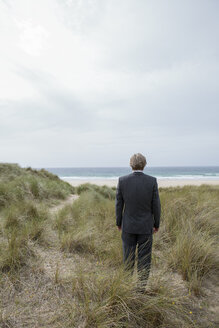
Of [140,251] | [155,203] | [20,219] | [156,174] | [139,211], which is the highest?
[155,203]

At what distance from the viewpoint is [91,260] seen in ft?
12.0

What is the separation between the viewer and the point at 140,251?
2.73 metres

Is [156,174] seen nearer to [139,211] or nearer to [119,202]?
[119,202]

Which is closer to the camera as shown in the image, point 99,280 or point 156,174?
point 99,280

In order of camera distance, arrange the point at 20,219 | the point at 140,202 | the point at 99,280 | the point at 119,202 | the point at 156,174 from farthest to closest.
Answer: the point at 156,174 → the point at 20,219 → the point at 119,202 → the point at 140,202 → the point at 99,280

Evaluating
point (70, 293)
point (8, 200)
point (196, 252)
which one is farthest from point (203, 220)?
point (8, 200)

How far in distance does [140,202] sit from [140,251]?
0.73 metres

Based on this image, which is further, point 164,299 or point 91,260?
point 91,260

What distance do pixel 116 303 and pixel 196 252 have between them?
1.82 m

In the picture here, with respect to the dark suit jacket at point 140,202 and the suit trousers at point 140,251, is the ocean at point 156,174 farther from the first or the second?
the dark suit jacket at point 140,202

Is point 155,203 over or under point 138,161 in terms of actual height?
under

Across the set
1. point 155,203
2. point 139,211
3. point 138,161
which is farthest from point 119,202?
point 138,161

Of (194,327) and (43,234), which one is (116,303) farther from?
(43,234)

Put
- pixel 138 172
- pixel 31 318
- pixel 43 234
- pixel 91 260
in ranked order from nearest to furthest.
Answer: pixel 31 318
pixel 138 172
pixel 91 260
pixel 43 234
